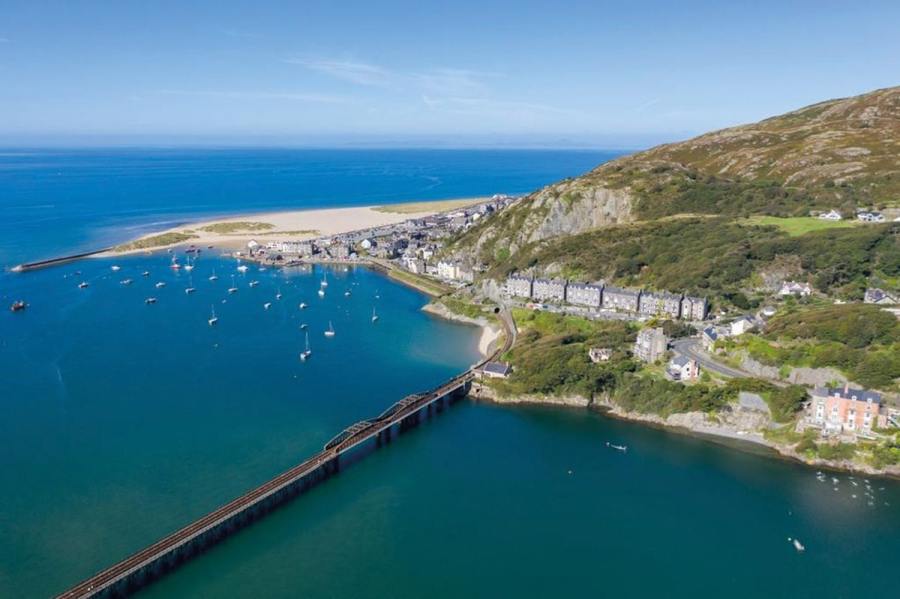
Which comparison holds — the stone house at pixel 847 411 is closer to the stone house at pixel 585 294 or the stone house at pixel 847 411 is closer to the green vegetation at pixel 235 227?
the stone house at pixel 585 294

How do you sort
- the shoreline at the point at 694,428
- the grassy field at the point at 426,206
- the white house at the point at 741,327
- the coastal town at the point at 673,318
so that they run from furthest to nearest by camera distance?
the grassy field at the point at 426,206
the white house at the point at 741,327
the coastal town at the point at 673,318
the shoreline at the point at 694,428

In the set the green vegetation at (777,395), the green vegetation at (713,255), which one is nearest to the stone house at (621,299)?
the green vegetation at (713,255)

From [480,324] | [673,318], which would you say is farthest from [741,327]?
[480,324]

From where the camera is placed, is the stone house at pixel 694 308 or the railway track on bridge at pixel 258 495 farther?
the stone house at pixel 694 308

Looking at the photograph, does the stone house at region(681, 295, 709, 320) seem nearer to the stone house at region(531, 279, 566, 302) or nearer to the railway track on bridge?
the stone house at region(531, 279, 566, 302)

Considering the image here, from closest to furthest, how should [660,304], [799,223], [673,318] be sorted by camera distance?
[673,318], [660,304], [799,223]

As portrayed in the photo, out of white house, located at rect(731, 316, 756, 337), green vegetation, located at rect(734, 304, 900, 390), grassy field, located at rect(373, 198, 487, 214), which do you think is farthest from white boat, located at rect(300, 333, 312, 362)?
grassy field, located at rect(373, 198, 487, 214)

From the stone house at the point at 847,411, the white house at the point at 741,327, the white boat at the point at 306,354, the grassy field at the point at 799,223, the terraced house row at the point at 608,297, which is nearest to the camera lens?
the stone house at the point at 847,411

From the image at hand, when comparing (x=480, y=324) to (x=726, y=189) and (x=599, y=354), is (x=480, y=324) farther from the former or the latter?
(x=726, y=189)

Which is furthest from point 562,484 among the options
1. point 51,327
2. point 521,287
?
point 51,327
